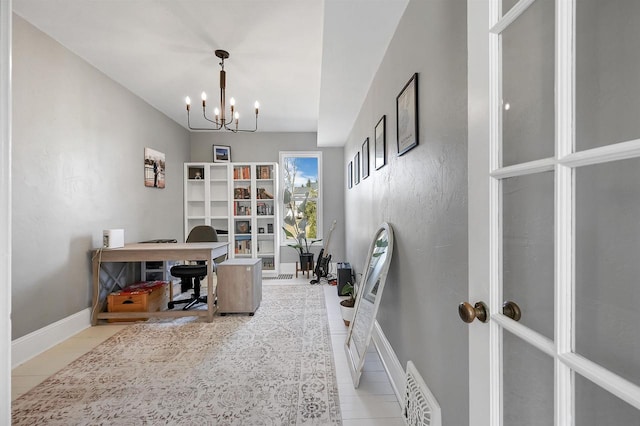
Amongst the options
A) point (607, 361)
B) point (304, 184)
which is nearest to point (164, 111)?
point (304, 184)

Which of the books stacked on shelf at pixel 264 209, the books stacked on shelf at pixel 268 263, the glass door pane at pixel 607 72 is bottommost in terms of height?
the books stacked on shelf at pixel 268 263

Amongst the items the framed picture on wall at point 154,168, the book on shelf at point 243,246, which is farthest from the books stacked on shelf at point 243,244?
the framed picture on wall at point 154,168

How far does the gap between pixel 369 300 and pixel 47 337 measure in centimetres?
277

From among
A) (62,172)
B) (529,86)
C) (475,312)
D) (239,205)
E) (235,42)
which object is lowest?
(475,312)

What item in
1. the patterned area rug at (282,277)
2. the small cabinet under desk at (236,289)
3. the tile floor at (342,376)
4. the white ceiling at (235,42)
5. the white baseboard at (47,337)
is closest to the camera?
the tile floor at (342,376)

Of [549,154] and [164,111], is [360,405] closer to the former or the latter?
[549,154]

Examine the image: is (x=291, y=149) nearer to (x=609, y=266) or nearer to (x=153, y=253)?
(x=153, y=253)

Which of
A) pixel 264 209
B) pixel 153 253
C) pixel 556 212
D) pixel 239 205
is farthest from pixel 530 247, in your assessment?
pixel 239 205

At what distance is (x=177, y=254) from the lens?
318cm

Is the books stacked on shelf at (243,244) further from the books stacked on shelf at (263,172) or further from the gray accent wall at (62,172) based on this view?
the gray accent wall at (62,172)

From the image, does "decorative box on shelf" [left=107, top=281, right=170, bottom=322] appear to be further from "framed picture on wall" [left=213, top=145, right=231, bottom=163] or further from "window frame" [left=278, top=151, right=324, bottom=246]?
"framed picture on wall" [left=213, top=145, right=231, bottom=163]

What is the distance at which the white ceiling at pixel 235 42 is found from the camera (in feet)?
7.25

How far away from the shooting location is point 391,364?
81.3 inches

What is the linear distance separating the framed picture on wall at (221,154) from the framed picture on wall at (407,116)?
437cm
